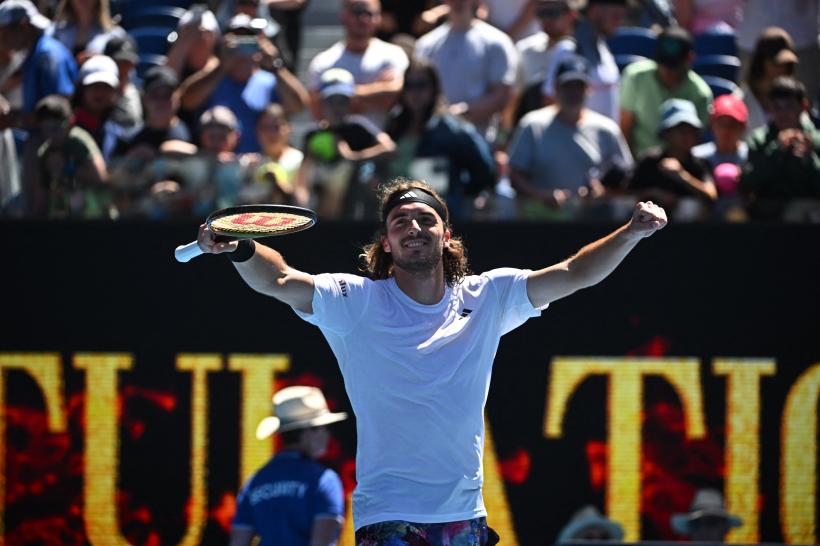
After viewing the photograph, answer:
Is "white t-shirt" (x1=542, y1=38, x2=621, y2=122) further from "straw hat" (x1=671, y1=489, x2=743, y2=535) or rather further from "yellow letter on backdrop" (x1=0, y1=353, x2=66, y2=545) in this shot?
"yellow letter on backdrop" (x1=0, y1=353, x2=66, y2=545)

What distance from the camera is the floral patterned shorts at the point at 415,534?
5.04 meters

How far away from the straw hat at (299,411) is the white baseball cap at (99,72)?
271cm

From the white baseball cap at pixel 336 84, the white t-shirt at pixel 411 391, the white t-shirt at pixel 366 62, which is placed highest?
the white t-shirt at pixel 366 62

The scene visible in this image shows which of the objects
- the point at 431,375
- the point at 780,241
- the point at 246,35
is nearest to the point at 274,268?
the point at 431,375

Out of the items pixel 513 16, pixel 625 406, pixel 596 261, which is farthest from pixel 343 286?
pixel 513 16

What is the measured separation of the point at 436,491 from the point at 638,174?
410 cm

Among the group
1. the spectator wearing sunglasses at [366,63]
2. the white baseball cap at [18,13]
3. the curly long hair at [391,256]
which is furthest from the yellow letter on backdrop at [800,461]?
the white baseball cap at [18,13]

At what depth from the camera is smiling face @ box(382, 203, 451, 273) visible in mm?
5219

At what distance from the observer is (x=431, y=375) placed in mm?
5129

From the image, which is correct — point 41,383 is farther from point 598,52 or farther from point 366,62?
point 598,52

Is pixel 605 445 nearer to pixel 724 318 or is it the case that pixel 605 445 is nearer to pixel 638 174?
pixel 724 318

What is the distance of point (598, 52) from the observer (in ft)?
33.4

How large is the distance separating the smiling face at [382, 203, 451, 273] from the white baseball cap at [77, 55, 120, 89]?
4628 mm

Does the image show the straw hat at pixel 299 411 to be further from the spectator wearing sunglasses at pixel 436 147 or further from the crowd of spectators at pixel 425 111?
the spectator wearing sunglasses at pixel 436 147
